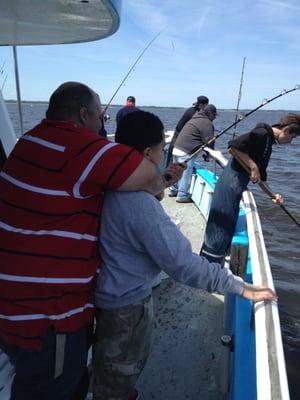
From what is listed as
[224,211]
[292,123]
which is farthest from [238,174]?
[292,123]

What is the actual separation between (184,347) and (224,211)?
4.79 feet

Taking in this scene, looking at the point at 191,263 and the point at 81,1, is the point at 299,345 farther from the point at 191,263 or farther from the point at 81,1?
the point at 81,1

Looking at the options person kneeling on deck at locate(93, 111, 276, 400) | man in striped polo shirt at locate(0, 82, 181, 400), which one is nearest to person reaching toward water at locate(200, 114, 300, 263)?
person kneeling on deck at locate(93, 111, 276, 400)

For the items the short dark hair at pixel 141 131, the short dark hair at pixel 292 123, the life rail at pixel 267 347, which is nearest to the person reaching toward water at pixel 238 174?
the short dark hair at pixel 292 123

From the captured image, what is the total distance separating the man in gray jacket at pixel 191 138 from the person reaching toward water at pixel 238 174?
2.48 metres

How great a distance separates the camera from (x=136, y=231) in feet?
5.25

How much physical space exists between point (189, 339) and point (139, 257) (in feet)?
5.59

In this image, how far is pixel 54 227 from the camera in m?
1.49

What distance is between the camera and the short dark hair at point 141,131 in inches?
66.1

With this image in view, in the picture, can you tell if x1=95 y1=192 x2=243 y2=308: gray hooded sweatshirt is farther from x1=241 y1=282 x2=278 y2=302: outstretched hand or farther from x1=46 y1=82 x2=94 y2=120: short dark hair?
x1=46 y1=82 x2=94 y2=120: short dark hair

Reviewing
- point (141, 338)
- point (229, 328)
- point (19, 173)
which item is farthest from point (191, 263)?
point (229, 328)

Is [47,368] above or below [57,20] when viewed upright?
below

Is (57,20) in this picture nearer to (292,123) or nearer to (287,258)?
(292,123)

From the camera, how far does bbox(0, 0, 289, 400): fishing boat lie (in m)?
1.71
